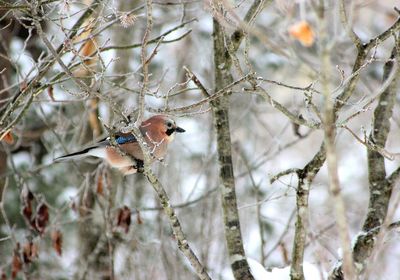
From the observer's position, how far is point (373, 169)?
4.48m

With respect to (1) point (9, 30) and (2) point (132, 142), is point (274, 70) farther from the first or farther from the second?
(2) point (132, 142)

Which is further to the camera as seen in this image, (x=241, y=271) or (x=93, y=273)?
(x=93, y=273)

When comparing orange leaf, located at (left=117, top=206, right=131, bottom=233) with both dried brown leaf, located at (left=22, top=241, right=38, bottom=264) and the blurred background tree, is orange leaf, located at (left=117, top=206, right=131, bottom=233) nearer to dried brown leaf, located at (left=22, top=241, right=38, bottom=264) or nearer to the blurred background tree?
the blurred background tree

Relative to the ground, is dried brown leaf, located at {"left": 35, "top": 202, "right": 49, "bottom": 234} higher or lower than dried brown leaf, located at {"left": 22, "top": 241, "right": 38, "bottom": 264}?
higher

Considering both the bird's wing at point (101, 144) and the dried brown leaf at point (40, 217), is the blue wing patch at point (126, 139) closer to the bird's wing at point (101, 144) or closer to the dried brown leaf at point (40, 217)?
the bird's wing at point (101, 144)

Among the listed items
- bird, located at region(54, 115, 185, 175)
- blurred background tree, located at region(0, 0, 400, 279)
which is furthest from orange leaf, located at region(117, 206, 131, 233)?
bird, located at region(54, 115, 185, 175)

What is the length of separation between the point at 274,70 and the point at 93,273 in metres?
4.43

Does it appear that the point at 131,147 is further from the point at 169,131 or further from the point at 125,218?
the point at 125,218

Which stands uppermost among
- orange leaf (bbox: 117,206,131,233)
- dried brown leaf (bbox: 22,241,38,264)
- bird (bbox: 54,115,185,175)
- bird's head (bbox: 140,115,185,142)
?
bird's head (bbox: 140,115,185,142)

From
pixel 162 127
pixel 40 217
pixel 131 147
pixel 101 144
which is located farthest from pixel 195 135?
pixel 40 217

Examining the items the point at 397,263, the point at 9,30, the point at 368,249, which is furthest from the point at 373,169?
the point at 397,263

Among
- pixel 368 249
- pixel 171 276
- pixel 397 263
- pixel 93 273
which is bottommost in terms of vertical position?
pixel 368 249

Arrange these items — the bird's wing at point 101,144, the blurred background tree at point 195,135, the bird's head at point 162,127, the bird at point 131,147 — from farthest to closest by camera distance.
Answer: the bird's head at point 162,127, the bird's wing at point 101,144, the bird at point 131,147, the blurred background tree at point 195,135

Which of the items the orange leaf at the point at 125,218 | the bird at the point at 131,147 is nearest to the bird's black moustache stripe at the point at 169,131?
the bird at the point at 131,147
